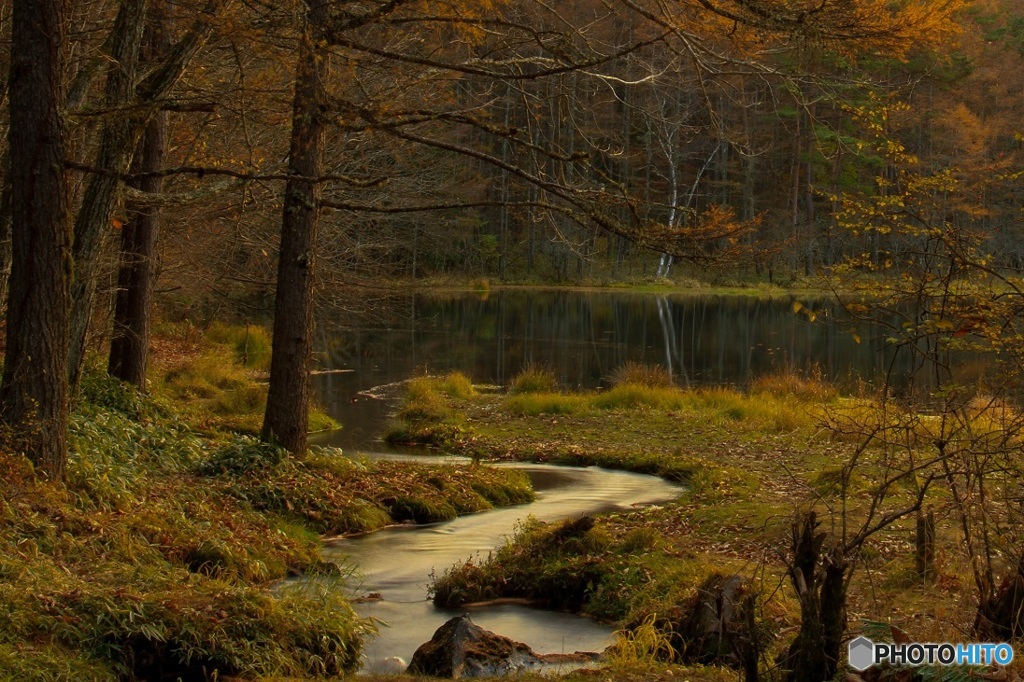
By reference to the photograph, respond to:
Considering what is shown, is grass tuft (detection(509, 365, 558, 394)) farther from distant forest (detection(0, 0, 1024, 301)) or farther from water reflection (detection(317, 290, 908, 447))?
distant forest (detection(0, 0, 1024, 301))

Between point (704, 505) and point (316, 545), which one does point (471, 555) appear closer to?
point (316, 545)

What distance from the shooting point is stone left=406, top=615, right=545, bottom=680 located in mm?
6395

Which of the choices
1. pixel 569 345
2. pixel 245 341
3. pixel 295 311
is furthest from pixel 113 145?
pixel 569 345

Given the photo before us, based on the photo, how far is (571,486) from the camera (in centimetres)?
1353

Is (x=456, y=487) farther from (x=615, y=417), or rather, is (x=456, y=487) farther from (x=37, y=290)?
(x=615, y=417)

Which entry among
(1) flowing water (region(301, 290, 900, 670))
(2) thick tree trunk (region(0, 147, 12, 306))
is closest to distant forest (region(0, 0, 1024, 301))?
(2) thick tree trunk (region(0, 147, 12, 306))

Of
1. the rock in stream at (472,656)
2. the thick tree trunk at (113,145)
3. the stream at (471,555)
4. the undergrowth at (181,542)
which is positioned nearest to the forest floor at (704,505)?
the stream at (471,555)

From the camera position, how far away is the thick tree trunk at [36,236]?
25.3 feet

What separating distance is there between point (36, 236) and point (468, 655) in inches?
169

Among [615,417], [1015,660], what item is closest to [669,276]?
[615,417]

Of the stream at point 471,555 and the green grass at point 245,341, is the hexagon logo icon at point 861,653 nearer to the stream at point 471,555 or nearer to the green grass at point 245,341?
the stream at point 471,555

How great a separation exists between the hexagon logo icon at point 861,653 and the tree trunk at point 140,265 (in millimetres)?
10037

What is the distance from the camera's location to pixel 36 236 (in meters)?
7.84

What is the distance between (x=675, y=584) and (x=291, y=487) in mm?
4327
